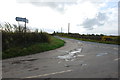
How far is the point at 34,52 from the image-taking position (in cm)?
1312

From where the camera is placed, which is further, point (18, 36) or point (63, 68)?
point (18, 36)

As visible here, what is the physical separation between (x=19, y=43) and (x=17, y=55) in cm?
289

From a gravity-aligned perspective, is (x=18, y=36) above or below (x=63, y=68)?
above

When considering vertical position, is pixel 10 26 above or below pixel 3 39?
above

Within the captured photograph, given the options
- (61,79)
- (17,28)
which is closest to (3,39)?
(17,28)

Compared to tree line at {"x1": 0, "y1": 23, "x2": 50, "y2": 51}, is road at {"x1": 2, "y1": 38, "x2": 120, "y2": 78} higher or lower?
lower

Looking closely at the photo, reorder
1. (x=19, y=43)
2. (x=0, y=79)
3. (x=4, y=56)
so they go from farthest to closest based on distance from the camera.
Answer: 1. (x=19, y=43)
2. (x=4, y=56)
3. (x=0, y=79)

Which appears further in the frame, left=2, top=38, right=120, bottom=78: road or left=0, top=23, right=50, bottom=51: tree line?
left=0, top=23, right=50, bottom=51: tree line

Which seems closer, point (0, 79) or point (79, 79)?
point (79, 79)

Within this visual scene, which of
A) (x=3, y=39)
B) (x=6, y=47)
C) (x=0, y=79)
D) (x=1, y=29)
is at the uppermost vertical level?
(x=1, y=29)

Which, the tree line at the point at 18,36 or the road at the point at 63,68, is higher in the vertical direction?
the tree line at the point at 18,36

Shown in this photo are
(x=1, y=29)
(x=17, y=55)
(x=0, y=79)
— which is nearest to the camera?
(x=0, y=79)

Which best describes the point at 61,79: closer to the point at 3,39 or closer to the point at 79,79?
the point at 79,79

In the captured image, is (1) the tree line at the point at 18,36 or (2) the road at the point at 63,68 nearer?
(2) the road at the point at 63,68
